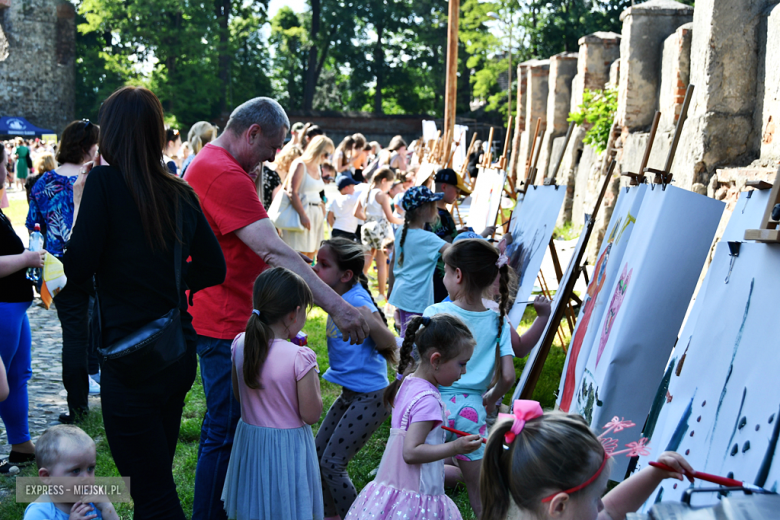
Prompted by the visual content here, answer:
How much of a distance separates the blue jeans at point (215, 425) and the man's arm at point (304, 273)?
39cm

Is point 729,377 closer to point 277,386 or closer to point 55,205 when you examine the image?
point 277,386

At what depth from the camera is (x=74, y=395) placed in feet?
14.6

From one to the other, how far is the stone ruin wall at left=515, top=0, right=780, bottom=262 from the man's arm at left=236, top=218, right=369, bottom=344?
2742 mm

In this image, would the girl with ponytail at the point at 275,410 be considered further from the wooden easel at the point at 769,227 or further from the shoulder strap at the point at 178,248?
the wooden easel at the point at 769,227

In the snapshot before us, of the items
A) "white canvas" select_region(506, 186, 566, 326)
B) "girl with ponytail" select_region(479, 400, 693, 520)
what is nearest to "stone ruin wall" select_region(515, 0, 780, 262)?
"white canvas" select_region(506, 186, 566, 326)

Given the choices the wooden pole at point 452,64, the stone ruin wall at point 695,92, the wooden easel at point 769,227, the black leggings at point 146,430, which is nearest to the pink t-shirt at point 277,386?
the black leggings at point 146,430

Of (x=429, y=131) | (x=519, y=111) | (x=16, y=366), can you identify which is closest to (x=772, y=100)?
(x=16, y=366)

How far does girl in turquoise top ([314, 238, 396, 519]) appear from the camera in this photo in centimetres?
307

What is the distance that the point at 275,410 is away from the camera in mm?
2711

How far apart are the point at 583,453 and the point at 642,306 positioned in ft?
3.91

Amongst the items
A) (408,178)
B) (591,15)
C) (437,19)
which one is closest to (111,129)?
(408,178)

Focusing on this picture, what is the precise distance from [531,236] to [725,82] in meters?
3.08

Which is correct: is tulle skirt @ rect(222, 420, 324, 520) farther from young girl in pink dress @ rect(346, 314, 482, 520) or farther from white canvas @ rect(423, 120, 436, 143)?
white canvas @ rect(423, 120, 436, 143)

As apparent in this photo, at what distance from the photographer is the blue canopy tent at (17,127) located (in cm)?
3294
